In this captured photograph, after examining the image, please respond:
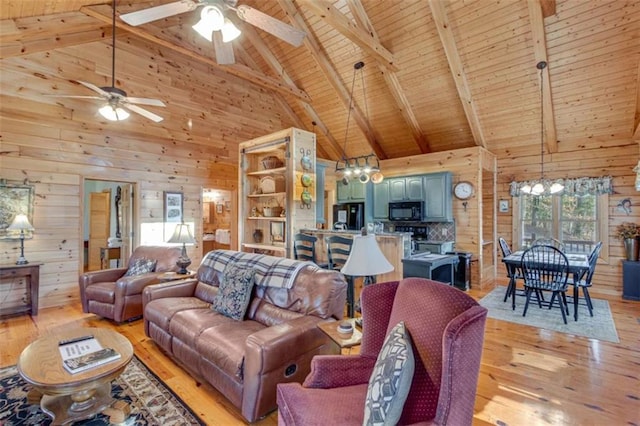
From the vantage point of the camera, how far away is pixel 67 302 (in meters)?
4.74

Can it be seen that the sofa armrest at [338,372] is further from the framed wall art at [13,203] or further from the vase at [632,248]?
the vase at [632,248]

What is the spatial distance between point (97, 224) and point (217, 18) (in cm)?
700

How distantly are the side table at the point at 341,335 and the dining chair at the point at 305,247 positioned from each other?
6.86ft

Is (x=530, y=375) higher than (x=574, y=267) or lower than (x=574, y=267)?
lower

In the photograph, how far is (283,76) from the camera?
6668mm

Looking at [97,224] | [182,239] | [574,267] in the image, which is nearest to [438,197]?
[574,267]

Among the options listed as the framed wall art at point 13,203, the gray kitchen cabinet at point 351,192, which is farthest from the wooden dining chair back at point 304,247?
the framed wall art at point 13,203

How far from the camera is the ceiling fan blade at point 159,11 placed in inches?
95.0

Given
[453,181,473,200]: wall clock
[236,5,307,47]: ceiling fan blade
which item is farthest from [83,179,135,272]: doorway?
[453,181,473,200]: wall clock

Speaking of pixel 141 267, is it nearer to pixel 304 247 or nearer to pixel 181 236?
pixel 181 236

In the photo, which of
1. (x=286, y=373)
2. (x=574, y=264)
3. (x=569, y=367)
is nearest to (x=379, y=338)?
(x=286, y=373)

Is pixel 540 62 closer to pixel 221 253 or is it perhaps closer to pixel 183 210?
pixel 221 253

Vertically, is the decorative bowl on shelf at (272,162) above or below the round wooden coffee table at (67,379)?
above

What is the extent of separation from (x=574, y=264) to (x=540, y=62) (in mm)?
2969
